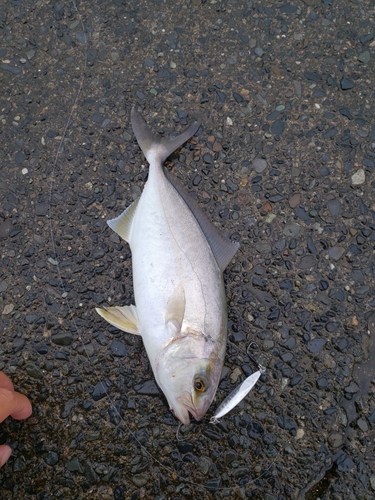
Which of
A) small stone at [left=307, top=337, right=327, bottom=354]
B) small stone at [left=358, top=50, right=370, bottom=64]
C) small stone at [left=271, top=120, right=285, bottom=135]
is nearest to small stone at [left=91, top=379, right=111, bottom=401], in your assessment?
small stone at [left=307, top=337, right=327, bottom=354]

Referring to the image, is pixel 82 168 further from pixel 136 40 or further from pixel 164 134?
pixel 136 40

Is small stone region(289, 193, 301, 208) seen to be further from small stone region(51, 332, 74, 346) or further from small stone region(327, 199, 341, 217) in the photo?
small stone region(51, 332, 74, 346)

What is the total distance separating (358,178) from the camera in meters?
3.00

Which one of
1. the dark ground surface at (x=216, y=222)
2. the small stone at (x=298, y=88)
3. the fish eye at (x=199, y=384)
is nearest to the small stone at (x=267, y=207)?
the dark ground surface at (x=216, y=222)

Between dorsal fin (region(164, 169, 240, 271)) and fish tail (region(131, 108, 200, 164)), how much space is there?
0.87 feet

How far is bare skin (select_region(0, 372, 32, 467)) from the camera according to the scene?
234cm

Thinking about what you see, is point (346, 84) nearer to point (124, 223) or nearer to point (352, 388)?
point (124, 223)

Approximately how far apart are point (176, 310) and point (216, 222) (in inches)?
30.0

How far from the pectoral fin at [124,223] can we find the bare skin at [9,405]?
3.67ft

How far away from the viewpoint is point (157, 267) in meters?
2.59

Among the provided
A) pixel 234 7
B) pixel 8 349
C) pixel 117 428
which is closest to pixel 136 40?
pixel 234 7

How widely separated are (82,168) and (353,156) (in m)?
1.92

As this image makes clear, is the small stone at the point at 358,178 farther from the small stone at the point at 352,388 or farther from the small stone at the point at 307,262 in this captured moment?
the small stone at the point at 352,388

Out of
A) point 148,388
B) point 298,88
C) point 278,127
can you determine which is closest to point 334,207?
point 278,127
